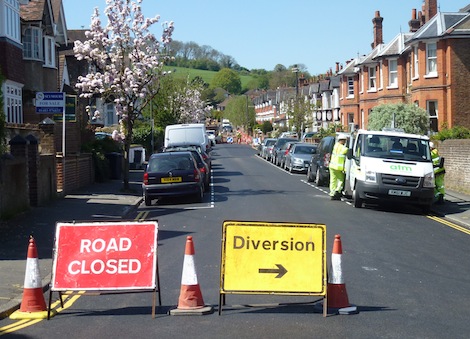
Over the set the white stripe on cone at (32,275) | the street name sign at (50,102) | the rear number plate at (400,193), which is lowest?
the white stripe on cone at (32,275)

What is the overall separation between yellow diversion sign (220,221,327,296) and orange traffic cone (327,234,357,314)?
0.14 m

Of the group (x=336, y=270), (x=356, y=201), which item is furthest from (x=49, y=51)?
(x=336, y=270)

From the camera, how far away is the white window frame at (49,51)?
32.3 metres

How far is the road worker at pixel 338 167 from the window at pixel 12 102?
12.2m

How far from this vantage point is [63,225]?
8758 millimetres

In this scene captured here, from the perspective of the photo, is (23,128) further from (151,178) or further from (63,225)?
(63,225)

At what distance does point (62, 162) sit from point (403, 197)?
426 inches

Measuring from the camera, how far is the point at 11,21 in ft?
87.8

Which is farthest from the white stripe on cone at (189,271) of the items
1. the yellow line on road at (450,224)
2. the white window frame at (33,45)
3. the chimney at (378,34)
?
the chimney at (378,34)

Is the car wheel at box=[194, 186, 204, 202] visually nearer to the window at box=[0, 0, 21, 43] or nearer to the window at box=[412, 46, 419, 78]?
the window at box=[0, 0, 21, 43]

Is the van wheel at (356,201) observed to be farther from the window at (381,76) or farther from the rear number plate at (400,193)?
the window at (381,76)

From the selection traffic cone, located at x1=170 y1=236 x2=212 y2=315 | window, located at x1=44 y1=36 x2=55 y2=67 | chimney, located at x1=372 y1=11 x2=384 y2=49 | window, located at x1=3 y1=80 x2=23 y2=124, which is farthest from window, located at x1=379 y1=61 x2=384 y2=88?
traffic cone, located at x1=170 y1=236 x2=212 y2=315

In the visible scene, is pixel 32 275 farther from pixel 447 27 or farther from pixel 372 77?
pixel 372 77

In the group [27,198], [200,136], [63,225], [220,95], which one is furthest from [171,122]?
[220,95]
